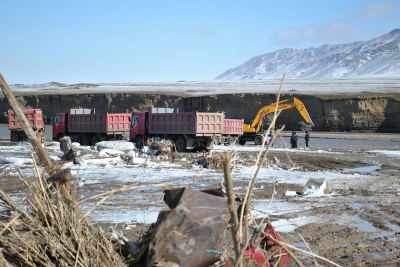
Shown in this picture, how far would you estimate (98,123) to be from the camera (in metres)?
31.0

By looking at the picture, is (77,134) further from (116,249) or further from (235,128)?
(116,249)

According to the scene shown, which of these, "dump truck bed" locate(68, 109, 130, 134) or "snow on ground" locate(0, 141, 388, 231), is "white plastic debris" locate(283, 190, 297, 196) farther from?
"dump truck bed" locate(68, 109, 130, 134)

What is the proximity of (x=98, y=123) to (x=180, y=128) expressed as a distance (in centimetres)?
723

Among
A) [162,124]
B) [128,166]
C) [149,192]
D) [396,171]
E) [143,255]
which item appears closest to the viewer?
[143,255]

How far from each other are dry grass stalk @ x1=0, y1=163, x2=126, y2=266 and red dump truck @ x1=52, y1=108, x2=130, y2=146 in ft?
86.6

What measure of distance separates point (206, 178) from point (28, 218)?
10.9 m

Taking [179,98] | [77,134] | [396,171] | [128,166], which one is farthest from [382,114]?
[128,166]

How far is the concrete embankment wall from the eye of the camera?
52.9m

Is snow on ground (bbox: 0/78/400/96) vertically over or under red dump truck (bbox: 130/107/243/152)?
over

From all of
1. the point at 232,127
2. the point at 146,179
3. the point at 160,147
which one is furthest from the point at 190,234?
the point at 232,127

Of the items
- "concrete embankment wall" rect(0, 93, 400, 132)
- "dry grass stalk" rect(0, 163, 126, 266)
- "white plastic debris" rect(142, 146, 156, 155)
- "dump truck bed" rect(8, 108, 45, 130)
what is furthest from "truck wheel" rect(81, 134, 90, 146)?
"dry grass stalk" rect(0, 163, 126, 266)

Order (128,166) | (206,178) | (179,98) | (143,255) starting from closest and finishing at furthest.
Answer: (143,255)
(206,178)
(128,166)
(179,98)

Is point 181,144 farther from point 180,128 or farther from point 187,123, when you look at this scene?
point 187,123

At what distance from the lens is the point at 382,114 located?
174ft
